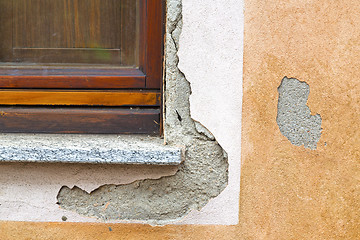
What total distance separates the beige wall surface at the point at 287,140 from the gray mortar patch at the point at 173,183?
0.09 metres

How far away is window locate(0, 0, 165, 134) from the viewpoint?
1.33 m

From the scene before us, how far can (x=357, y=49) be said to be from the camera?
3.94 feet

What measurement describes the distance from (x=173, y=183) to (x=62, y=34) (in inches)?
32.3

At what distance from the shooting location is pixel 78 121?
1338 millimetres

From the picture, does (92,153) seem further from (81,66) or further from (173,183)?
(81,66)

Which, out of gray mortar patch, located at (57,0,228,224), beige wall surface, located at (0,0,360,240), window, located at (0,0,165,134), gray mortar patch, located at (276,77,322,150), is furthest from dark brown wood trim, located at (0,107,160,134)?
gray mortar patch, located at (276,77,322,150)

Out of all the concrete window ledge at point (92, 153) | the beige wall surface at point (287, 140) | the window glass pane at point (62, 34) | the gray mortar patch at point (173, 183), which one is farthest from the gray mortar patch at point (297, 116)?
the window glass pane at point (62, 34)

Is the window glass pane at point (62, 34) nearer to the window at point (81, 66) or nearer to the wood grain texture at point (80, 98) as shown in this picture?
the window at point (81, 66)

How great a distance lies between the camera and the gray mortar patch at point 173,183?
48.4 inches

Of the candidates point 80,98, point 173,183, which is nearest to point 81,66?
point 80,98

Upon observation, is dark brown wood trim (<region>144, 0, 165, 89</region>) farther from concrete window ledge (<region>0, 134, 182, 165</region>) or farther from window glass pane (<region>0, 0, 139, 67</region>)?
concrete window ledge (<region>0, 134, 182, 165</region>)

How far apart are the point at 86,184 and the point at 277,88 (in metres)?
0.84

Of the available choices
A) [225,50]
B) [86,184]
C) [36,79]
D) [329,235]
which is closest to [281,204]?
[329,235]

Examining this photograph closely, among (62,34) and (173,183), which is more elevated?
(62,34)
